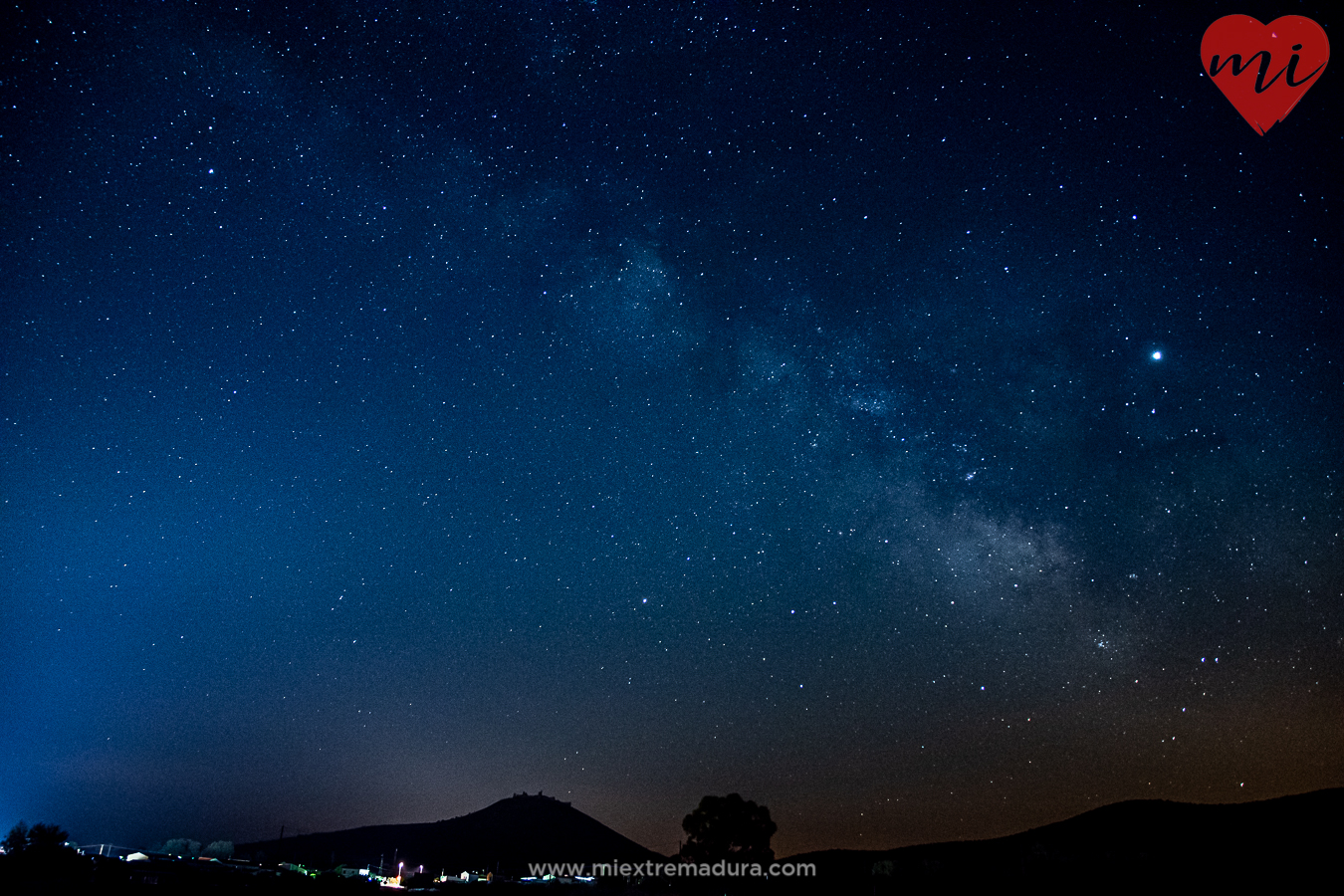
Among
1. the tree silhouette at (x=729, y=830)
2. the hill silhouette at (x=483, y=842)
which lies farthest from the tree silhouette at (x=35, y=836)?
the hill silhouette at (x=483, y=842)

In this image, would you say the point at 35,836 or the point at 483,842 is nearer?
the point at 35,836

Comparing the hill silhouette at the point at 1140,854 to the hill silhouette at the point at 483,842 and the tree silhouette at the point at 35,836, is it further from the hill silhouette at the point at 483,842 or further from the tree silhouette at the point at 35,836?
the hill silhouette at the point at 483,842

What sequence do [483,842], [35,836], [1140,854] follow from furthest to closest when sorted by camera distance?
[483,842] → [35,836] → [1140,854]

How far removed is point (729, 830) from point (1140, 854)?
23.9 meters

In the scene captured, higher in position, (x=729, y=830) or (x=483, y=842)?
(x=729, y=830)

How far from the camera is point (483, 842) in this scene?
112875mm

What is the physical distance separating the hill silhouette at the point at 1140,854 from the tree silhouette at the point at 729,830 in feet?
14.7

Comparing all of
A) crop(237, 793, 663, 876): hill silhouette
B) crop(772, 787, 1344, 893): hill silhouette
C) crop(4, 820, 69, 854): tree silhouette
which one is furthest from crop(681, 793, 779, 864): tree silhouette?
crop(237, 793, 663, 876): hill silhouette

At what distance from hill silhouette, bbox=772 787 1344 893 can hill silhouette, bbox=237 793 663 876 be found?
186 feet

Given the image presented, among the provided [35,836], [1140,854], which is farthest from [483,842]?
[1140,854]

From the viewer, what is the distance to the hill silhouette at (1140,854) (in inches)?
1224

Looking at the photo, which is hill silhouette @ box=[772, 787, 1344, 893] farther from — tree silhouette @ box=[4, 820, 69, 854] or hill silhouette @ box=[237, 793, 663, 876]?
hill silhouette @ box=[237, 793, 663, 876]

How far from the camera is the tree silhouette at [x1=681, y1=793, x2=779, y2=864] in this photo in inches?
1922

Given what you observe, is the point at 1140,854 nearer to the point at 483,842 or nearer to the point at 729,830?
the point at 729,830
